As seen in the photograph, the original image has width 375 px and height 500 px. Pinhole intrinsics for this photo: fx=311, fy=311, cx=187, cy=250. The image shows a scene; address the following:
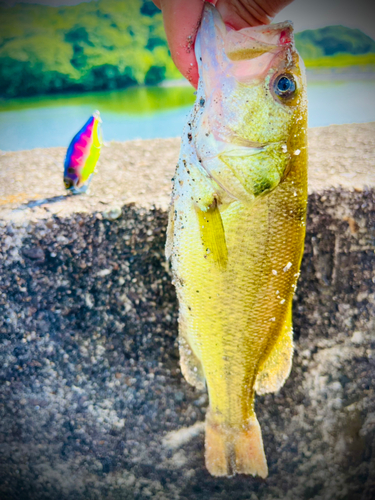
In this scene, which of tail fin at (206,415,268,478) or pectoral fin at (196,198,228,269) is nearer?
pectoral fin at (196,198,228,269)

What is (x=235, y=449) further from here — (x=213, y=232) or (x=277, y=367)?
(x=213, y=232)

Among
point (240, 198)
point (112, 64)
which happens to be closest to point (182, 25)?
point (240, 198)

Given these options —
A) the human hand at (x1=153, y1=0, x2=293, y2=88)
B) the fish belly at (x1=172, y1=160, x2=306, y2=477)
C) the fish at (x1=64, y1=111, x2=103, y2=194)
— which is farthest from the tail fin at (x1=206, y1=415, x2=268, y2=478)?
the human hand at (x1=153, y1=0, x2=293, y2=88)

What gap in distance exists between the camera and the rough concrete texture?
2.91ft

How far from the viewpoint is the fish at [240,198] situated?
0.55 meters

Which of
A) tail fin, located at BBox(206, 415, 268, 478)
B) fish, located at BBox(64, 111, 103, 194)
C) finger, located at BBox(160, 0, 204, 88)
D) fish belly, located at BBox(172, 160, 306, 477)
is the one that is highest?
finger, located at BBox(160, 0, 204, 88)

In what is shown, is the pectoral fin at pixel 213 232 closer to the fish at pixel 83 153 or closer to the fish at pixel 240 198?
the fish at pixel 240 198

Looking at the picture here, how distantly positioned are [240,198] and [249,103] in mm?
170

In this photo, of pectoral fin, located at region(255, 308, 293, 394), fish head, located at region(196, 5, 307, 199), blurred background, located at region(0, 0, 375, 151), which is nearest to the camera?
fish head, located at region(196, 5, 307, 199)

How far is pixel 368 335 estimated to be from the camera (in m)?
1.01

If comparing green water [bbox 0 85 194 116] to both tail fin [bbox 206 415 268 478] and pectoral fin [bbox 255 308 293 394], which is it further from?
tail fin [bbox 206 415 268 478]

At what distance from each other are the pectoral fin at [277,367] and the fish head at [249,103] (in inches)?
15.8

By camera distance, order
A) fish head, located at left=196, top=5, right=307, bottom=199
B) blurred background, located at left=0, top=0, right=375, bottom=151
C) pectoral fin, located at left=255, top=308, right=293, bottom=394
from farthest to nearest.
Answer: blurred background, located at left=0, top=0, right=375, bottom=151 < pectoral fin, located at left=255, top=308, right=293, bottom=394 < fish head, located at left=196, top=5, right=307, bottom=199

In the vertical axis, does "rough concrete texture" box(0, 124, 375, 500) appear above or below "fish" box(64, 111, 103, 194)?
below
